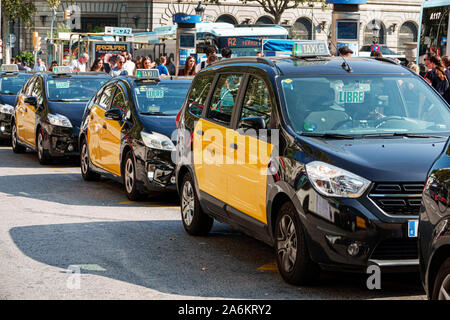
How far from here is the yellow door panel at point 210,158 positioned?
7.98 metres

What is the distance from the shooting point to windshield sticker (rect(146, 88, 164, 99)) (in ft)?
40.5

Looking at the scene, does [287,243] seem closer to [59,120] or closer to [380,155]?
[380,155]

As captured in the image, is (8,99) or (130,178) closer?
(130,178)

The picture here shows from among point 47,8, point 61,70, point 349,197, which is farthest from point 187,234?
point 47,8

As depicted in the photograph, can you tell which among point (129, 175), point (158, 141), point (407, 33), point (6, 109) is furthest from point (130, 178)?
point (407, 33)

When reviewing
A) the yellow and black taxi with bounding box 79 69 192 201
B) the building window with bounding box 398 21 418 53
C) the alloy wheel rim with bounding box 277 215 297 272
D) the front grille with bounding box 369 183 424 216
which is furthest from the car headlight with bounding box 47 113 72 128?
the building window with bounding box 398 21 418 53

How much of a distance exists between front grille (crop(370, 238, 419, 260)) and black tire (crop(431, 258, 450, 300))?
125cm

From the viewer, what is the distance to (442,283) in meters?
4.75

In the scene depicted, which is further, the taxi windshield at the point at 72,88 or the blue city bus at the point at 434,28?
the blue city bus at the point at 434,28

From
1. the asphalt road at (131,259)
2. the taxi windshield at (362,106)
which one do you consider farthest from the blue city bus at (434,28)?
the taxi windshield at (362,106)

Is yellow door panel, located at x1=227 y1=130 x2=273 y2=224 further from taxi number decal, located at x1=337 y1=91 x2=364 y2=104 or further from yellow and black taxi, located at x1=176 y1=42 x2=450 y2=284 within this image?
taxi number decal, located at x1=337 y1=91 x2=364 y2=104

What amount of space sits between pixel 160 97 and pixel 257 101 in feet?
16.1

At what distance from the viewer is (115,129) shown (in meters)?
12.2

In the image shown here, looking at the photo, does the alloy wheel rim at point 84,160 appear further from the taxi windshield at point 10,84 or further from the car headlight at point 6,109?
the taxi windshield at point 10,84
